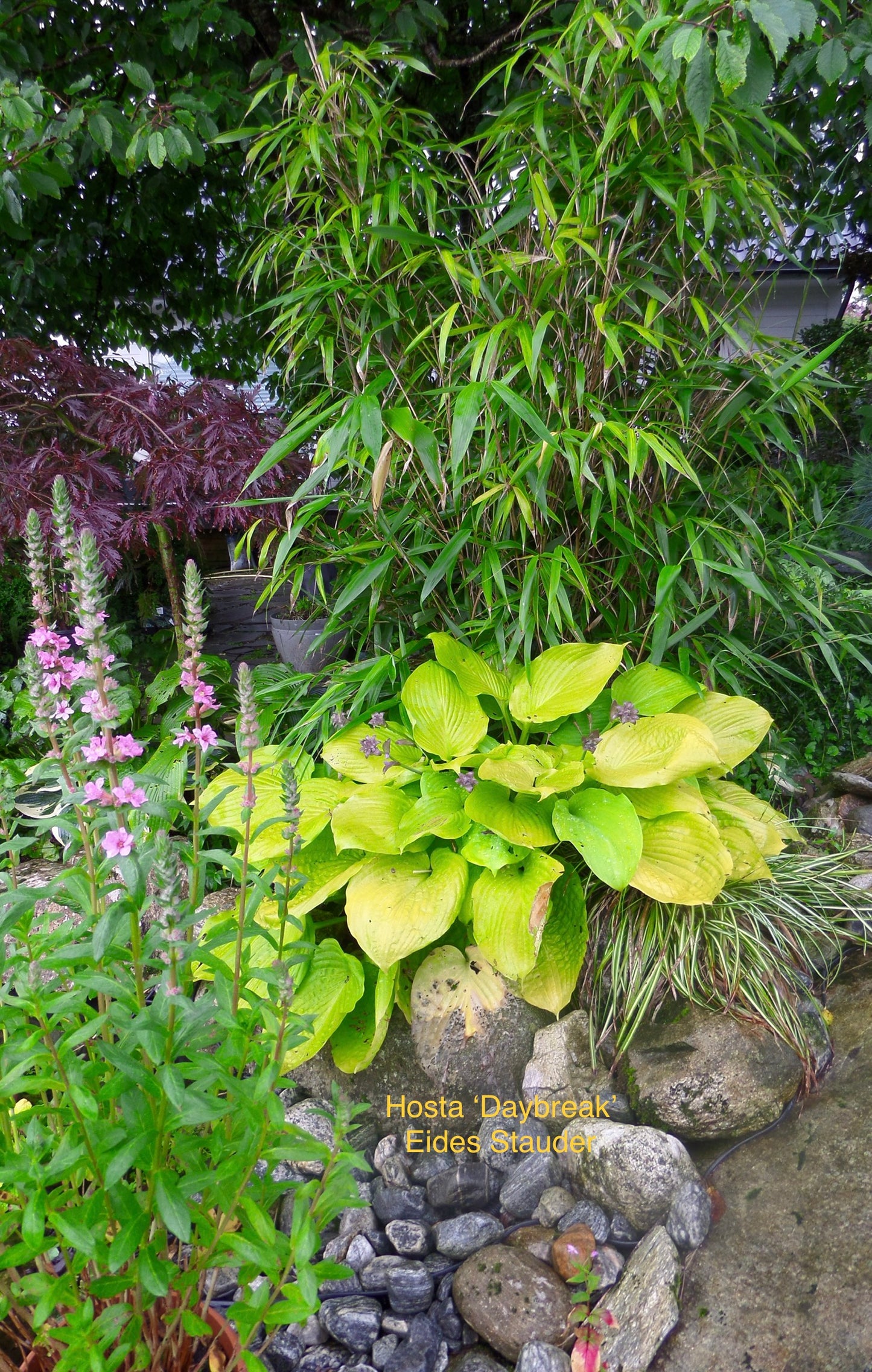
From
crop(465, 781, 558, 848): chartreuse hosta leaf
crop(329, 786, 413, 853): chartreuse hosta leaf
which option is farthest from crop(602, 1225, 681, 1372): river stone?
crop(329, 786, 413, 853): chartreuse hosta leaf

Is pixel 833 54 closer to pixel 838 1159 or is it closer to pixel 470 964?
pixel 470 964

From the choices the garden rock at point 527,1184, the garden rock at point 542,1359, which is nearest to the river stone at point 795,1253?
the garden rock at point 542,1359

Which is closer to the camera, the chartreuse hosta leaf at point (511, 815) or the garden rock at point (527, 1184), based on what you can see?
the garden rock at point (527, 1184)

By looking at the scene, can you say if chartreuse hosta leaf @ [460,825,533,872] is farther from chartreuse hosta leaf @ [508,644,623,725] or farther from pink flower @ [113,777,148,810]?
pink flower @ [113,777,148,810]

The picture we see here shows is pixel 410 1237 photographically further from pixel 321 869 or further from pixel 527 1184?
pixel 321 869

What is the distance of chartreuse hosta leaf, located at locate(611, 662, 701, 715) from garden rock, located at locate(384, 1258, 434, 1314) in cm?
112

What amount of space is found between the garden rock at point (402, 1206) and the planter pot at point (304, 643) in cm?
141

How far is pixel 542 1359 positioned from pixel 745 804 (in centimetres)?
118

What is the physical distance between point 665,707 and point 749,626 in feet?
1.76

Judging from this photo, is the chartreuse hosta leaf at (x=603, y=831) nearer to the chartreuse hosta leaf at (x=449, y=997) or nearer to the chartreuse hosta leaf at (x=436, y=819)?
the chartreuse hosta leaf at (x=436, y=819)

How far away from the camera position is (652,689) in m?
1.88

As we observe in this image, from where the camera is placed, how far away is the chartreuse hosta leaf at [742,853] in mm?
1747

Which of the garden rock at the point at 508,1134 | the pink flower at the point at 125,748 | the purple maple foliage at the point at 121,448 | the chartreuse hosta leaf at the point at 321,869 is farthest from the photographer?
the purple maple foliage at the point at 121,448

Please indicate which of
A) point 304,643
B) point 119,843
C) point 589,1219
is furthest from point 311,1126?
point 304,643
